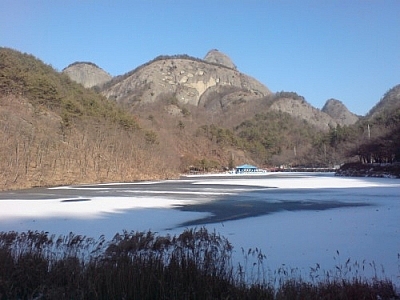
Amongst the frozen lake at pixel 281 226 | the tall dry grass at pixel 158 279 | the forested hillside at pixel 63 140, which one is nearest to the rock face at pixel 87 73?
the forested hillside at pixel 63 140

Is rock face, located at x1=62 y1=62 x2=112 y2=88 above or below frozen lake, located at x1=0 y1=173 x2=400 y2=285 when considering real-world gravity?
above

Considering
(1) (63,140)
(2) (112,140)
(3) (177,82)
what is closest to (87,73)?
(3) (177,82)

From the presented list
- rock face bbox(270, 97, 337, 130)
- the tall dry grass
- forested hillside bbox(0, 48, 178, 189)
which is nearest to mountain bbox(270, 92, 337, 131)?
rock face bbox(270, 97, 337, 130)

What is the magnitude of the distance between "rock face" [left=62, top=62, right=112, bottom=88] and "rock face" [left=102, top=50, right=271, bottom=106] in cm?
2194

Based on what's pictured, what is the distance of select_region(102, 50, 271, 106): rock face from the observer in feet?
513

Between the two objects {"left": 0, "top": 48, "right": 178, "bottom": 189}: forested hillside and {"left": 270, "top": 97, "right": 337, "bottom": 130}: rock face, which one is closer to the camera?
{"left": 0, "top": 48, "right": 178, "bottom": 189}: forested hillside

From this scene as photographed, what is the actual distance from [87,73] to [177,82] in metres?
47.4

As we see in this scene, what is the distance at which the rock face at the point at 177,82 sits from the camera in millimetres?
156250

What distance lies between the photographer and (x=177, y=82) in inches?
6924

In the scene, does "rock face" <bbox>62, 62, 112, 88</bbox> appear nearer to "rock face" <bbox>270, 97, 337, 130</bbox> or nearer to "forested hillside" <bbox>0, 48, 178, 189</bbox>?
"rock face" <bbox>270, 97, 337, 130</bbox>

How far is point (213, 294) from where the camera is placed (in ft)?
15.2

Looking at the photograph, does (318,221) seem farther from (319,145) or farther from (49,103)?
(319,145)

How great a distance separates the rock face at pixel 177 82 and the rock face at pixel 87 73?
72.0ft

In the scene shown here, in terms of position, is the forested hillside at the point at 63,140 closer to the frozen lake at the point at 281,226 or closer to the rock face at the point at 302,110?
the frozen lake at the point at 281,226
